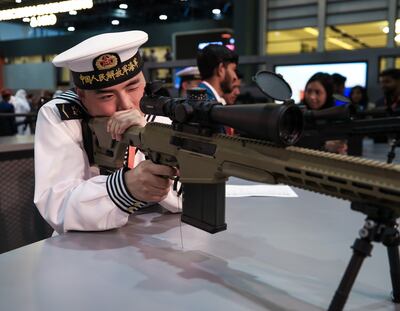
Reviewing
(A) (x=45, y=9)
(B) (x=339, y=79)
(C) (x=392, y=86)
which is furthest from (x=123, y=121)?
(A) (x=45, y=9)

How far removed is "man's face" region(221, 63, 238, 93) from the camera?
2574 mm

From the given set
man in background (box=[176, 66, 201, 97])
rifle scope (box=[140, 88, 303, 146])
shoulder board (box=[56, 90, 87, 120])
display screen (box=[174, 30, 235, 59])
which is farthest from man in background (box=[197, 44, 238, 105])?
display screen (box=[174, 30, 235, 59])

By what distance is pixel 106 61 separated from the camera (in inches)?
38.3

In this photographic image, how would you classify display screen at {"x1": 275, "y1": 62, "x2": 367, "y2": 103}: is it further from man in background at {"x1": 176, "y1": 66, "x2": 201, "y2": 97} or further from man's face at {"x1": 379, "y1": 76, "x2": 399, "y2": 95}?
man in background at {"x1": 176, "y1": 66, "x2": 201, "y2": 97}

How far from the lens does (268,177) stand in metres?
0.59

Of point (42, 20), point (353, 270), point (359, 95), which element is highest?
point (42, 20)

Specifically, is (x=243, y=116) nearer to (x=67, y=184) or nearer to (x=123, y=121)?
(x=123, y=121)

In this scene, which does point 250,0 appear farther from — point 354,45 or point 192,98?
point 192,98

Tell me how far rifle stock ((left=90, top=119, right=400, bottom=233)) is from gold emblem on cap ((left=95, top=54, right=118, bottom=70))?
0.56 ft

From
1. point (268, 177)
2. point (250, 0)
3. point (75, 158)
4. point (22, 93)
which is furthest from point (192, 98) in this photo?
point (22, 93)

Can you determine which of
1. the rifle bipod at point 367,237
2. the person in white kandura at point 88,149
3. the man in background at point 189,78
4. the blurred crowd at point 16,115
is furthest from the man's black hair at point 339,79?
the rifle bipod at point 367,237

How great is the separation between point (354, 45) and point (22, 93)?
5.88 m

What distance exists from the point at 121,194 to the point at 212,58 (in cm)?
179

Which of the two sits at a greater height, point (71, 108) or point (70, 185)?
point (71, 108)
